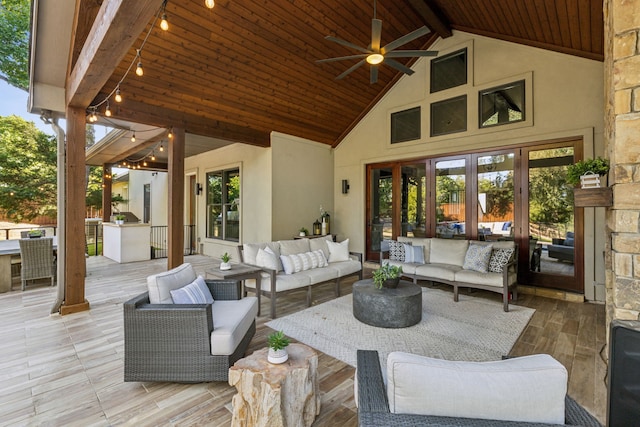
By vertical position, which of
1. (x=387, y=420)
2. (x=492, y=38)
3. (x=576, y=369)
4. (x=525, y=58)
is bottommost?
(x=576, y=369)

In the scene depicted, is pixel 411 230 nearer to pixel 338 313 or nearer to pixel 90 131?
pixel 338 313

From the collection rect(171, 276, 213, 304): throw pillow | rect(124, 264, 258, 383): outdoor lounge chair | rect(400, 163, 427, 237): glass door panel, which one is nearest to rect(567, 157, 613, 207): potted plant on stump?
rect(124, 264, 258, 383): outdoor lounge chair

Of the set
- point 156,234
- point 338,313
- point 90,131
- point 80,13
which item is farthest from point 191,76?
point 90,131

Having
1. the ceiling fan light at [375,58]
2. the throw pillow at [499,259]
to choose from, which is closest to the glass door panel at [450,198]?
the throw pillow at [499,259]

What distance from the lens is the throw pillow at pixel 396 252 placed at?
562 centimetres

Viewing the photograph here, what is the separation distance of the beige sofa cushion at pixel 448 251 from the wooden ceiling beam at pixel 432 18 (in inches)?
159

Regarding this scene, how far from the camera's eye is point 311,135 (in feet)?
24.4

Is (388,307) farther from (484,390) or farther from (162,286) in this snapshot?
(484,390)

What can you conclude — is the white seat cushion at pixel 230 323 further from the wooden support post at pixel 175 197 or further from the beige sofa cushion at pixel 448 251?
the beige sofa cushion at pixel 448 251

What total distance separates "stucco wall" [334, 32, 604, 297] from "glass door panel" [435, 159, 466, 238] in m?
0.36

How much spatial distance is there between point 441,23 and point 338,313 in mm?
5582

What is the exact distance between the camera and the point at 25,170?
10062 mm

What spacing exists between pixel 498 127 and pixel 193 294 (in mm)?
5759

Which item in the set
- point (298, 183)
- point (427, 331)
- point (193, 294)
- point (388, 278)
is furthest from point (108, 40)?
point (298, 183)
